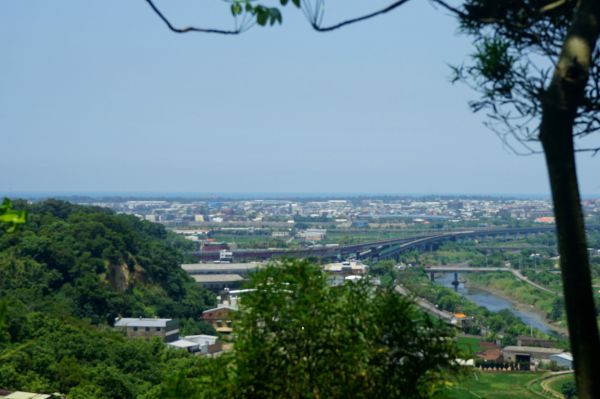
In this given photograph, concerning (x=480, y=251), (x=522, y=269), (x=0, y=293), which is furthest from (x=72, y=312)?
(x=480, y=251)

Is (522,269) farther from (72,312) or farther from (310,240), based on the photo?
(72,312)

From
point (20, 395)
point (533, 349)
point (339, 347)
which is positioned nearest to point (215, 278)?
point (533, 349)

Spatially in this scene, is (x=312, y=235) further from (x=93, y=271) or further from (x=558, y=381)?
(x=558, y=381)

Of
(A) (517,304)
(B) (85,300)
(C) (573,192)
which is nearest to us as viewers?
(C) (573,192)

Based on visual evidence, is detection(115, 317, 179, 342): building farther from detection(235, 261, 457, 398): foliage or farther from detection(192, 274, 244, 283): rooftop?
detection(235, 261, 457, 398): foliage


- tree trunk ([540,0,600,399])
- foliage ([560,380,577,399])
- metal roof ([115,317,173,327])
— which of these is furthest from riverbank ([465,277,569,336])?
tree trunk ([540,0,600,399])

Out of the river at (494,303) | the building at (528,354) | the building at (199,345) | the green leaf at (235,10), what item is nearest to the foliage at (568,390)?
the building at (528,354)
